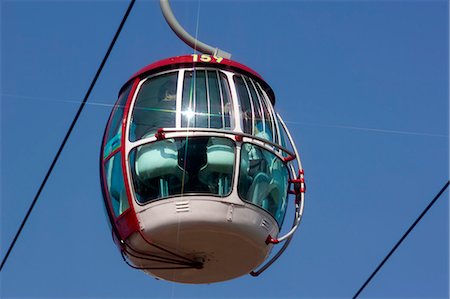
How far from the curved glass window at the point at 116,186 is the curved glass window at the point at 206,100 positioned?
107 centimetres

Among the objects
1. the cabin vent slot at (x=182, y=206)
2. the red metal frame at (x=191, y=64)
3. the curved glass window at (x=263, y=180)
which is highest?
the red metal frame at (x=191, y=64)

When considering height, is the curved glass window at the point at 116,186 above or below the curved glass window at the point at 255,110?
below

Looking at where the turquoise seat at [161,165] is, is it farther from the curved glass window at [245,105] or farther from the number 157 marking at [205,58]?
the number 157 marking at [205,58]

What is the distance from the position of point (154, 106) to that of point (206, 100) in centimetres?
73

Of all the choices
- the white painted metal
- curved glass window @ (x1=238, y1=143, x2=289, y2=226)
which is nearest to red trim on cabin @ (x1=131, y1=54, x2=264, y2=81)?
curved glass window @ (x1=238, y1=143, x2=289, y2=226)

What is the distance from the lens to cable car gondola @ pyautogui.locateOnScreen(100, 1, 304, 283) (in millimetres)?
20000

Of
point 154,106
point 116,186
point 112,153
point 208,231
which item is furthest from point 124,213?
point 154,106

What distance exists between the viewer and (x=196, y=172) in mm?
20078

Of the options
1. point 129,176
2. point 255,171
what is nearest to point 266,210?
point 255,171

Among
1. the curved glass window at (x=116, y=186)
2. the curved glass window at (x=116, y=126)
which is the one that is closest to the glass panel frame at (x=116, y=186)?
the curved glass window at (x=116, y=186)

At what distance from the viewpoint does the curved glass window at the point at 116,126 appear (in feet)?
68.5

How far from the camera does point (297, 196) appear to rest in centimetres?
2106

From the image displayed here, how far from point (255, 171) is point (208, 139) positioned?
0.81m

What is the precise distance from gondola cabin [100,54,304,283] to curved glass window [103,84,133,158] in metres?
0.02
